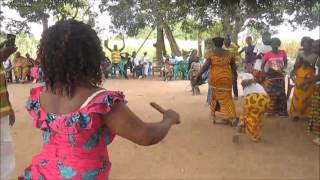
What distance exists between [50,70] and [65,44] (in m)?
0.15

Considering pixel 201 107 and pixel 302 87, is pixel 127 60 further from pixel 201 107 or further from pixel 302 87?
pixel 302 87

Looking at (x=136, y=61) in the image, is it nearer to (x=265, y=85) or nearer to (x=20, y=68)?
(x=20, y=68)

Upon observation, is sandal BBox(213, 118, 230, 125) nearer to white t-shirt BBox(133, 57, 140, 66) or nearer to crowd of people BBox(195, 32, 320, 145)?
crowd of people BBox(195, 32, 320, 145)

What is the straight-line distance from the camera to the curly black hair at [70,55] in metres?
2.13

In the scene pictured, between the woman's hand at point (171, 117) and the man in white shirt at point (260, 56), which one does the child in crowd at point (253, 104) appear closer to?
the man in white shirt at point (260, 56)

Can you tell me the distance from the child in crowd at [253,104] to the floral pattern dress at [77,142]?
15.2 ft

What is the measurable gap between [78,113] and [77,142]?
0.13 m

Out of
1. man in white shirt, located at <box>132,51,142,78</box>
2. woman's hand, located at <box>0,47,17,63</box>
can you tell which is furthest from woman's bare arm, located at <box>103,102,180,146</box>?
man in white shirt, located at <box>132,51,142,78</box>

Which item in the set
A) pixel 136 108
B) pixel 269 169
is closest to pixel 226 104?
pixel 269 169

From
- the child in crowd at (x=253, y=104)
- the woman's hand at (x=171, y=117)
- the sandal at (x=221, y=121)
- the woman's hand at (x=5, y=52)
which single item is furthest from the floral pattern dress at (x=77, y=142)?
the sandal at (x=221, y=121)

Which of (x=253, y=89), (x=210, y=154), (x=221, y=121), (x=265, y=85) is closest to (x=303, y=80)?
(x=265, y=85)

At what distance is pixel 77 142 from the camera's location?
2152 mm

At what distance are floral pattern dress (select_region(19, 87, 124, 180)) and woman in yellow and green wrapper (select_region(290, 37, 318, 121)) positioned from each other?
6.17 meters

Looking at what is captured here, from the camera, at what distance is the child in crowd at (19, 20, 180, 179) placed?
6.89 feet
